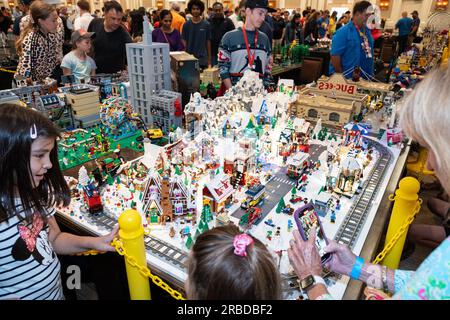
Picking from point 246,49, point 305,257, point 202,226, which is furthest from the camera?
point 246,49

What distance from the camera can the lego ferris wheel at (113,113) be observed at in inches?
130

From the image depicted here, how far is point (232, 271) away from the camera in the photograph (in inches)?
41.3

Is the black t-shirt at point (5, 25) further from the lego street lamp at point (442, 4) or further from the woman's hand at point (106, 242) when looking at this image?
the lego street lamp at point (442, 4)

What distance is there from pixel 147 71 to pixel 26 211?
2198mm

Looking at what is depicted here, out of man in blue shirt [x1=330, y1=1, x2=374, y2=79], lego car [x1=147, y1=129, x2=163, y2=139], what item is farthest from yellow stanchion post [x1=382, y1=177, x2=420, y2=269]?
man in blue shirt [x1=330, y1=1, x2=374, y2=79]

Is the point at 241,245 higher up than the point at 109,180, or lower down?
higher up

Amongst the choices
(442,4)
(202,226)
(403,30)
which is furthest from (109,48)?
(442,4)

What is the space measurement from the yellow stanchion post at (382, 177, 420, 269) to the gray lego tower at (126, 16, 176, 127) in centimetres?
247

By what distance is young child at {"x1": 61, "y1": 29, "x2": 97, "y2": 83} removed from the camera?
13.3 ft

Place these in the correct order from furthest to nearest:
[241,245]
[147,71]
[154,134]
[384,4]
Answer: [384,4]
[147,71]
[154,134]
[241,245]

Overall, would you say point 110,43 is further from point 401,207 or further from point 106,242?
point 401,207

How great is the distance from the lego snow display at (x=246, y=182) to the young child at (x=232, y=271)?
565 mm
